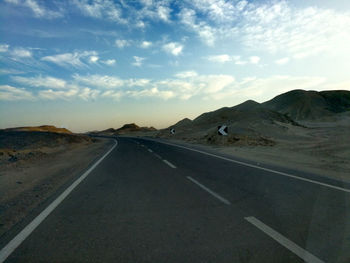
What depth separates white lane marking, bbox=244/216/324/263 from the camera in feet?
9.76

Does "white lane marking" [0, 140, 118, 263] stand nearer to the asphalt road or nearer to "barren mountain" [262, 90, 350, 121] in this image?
the asphalt road

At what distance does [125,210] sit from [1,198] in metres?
3.77

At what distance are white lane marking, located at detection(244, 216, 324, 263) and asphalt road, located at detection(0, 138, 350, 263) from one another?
0.01m

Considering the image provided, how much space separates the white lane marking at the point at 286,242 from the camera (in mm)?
2975

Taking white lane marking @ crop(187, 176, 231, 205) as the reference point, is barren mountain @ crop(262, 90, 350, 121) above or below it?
above

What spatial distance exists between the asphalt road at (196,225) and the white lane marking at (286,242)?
0.04 feet

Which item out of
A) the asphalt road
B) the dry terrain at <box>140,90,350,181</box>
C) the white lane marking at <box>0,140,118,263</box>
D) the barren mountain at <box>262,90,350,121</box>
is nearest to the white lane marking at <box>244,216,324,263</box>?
the asphalt road

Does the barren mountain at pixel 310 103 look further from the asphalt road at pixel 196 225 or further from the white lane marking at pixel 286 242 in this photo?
the white lane marking at pixel 286 242

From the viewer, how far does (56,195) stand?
6.15m

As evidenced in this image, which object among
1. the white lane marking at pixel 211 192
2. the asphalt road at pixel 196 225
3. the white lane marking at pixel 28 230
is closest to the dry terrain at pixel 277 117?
the white lane marking at pixel 211 192

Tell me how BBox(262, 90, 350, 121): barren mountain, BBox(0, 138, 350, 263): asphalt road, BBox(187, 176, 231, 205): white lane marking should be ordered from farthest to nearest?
BBox(262, 90, 350, 121): barren mountain < BBox(187, 176, 231, 205): white lane marking < BBox(0, 138, 350, 263): asphalt road

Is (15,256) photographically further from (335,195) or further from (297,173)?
(297,173)

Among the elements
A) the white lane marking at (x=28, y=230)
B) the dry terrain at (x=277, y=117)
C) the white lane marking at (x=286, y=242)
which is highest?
the dry terrain at (x=277, y=117)

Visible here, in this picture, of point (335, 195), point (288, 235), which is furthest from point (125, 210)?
point (335, 195)
